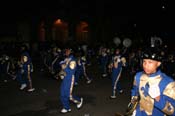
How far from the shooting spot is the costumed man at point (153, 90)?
4.02 m

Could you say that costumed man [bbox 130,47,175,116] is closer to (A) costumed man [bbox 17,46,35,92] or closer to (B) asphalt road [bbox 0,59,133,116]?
(B) asphalt road [bbox 0,59,133,116]

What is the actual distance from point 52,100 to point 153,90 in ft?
22.6

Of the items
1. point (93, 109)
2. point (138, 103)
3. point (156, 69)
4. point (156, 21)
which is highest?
point (156, 21)

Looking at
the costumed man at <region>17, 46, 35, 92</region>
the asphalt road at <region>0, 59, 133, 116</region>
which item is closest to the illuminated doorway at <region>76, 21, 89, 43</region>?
the asphalt road at <region>0, 59, 133, 116</region>

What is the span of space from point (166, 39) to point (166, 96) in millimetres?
32177

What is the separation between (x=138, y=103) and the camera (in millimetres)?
4605

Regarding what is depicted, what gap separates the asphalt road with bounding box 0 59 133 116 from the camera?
29.7 ft

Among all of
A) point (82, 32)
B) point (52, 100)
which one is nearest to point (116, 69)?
point (52, 100)

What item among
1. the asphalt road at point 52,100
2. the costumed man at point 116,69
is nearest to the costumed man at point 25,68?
the asphalt road at point 52,100

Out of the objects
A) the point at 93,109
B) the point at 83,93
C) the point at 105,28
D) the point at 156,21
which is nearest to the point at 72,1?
the point at 105,28

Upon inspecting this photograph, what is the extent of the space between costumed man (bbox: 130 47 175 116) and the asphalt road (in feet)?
14.6

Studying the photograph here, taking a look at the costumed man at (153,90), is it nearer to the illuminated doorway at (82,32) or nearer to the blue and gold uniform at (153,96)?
the blue and gold uniform at (153,96)

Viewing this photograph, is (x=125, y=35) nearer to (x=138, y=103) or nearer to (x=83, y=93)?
(x=83, y=93)

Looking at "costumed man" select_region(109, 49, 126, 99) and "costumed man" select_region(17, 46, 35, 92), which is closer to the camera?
"costumed man" select_region(109, 49, 126, 99)
